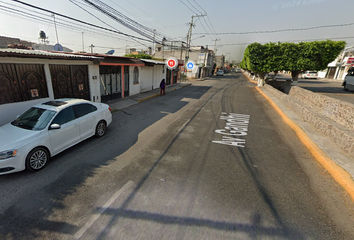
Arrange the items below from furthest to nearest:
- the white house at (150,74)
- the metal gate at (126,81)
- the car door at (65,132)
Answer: the white house at (150,74) → the metal gate at (126,81) → the car door at (65,132)

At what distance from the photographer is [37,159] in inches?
171

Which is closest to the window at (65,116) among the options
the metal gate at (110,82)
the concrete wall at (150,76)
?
the metal gate at (110,82)

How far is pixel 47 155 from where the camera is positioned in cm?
458

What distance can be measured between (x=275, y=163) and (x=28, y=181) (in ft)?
22.1

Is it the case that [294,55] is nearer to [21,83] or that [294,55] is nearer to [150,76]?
[150,76]

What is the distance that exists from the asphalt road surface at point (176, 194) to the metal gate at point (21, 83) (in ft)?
13.9

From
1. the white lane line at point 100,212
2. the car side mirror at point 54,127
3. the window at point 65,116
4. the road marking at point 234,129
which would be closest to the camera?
the white lane line at point 100,212

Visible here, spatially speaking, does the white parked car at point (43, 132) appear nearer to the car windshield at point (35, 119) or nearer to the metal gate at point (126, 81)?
the car windshield at point (35, 119)

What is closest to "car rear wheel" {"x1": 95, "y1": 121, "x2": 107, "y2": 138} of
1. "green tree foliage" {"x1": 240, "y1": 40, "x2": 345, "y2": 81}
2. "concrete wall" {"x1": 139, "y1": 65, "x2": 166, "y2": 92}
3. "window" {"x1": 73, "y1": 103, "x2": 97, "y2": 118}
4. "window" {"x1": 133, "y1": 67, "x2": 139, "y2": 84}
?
"window" {"x1": 73, "y1": 103, "x2": 97, "y2": 118}

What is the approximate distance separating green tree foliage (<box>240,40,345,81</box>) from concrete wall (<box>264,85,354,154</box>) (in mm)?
10176

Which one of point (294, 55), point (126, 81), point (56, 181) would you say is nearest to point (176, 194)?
point (56, 181)

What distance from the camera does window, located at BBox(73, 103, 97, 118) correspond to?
5.55 meters

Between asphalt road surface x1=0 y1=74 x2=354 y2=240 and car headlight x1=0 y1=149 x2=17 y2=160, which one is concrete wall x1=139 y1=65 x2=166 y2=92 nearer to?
asphalt road surface x1=0 y1=74 x2=354 y2=240

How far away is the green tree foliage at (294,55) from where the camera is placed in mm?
18031
